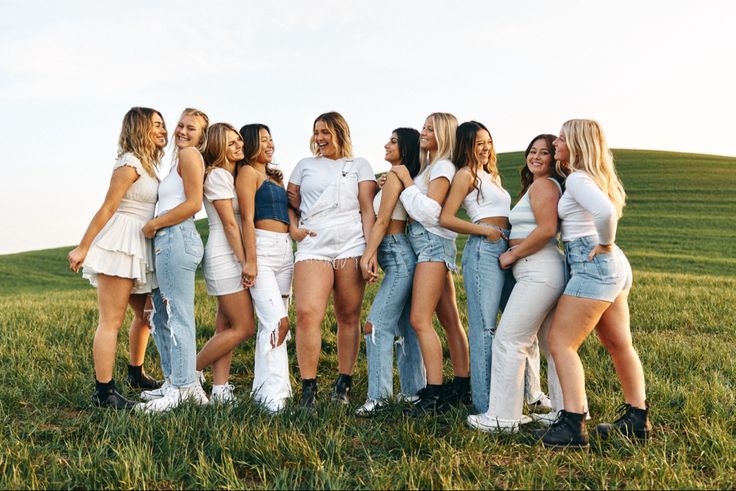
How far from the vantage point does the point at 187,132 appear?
5383 millimetres

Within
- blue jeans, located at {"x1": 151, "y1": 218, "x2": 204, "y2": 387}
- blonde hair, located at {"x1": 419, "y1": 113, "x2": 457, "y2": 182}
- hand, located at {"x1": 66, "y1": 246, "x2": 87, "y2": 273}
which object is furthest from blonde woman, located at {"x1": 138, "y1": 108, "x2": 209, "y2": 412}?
blonde hair, located at {"x1": 419, "y1": 113, "x2": 457, "y2": 182}

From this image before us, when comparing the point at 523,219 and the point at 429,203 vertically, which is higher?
the point at 429,203

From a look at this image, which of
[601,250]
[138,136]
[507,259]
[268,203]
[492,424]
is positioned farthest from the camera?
[268,203]

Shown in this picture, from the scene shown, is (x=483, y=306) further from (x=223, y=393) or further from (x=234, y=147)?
(x=234, y=147)

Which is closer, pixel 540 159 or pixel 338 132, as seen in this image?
pixel 540 159

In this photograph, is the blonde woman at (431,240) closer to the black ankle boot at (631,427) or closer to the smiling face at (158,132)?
the black ankle boot at (631,427)

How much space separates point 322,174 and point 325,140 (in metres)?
0.32

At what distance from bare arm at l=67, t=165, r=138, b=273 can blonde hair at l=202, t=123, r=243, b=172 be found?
67 centimetres

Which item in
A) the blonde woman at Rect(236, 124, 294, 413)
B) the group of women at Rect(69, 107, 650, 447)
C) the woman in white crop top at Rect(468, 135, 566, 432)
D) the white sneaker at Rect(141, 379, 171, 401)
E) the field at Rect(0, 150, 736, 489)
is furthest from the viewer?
the white sneaker at Rect(141, 379, 171, 401)

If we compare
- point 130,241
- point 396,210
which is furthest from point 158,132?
point 396,210

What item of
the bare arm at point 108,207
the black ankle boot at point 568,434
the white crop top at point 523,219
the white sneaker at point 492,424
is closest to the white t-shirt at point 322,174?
the white crop top at point 523,219

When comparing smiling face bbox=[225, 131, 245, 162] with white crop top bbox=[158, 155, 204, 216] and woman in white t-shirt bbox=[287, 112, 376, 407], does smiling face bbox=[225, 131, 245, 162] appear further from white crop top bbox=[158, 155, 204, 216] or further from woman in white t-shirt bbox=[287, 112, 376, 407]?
woman in white t-shirt bbox=[287, 112, 376, 407]

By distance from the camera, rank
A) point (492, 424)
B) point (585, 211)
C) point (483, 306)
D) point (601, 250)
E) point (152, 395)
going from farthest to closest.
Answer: point (152, 395)
point (483, 306)
point (492, 424)
point (585, 211)
point (601, 250)

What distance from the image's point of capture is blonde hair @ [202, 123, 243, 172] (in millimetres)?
5312
